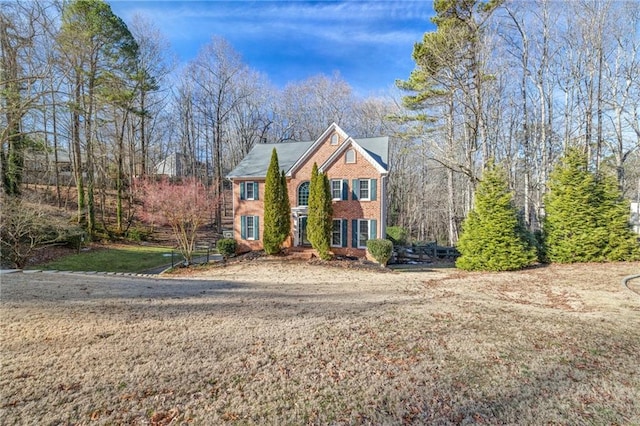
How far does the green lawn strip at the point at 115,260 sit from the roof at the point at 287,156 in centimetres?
681

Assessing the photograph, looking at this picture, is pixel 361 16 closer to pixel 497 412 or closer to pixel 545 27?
pixel 545 27

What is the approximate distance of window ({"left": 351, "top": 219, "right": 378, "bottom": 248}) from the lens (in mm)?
17297

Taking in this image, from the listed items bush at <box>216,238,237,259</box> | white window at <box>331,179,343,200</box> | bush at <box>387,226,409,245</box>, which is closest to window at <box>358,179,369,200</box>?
white window at <box>331,179,343,200</box>

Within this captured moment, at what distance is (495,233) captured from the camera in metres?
13.2

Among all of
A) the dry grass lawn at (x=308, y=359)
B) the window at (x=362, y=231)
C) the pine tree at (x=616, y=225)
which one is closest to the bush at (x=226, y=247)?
the window at (x=362, y=231)

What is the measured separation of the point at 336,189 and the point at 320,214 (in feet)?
7.84

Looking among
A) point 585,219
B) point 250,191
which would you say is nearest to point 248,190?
point 250,191

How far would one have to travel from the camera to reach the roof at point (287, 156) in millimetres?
18781

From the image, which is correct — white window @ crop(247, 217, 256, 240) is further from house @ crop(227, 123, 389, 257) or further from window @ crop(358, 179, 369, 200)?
window @ crop(358, 179, 369, 200)

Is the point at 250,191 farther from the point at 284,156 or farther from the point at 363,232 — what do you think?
the point at 363,232

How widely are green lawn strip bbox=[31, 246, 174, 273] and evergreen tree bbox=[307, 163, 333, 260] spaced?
29.3ft

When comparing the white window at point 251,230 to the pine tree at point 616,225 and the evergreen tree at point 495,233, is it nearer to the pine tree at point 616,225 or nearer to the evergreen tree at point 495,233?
the evergreen tree at point 495,233

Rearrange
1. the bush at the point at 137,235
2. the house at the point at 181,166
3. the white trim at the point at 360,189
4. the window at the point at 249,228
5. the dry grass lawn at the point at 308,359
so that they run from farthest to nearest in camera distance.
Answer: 1. the house at the point at 181,166
2. the bush at the point at 137,235
3. the window at the point at 249,228
4. the white trim at the point at 360,189
5. the dry grass lawn at the point at 308,359

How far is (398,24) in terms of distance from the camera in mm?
15203
